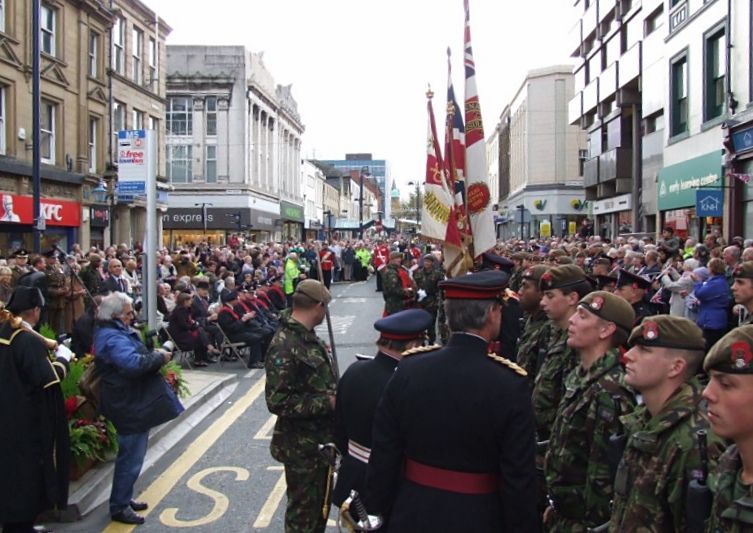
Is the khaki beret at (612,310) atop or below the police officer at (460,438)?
atop

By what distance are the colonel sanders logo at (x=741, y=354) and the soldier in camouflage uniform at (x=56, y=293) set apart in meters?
13.1

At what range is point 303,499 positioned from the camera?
493 centimetres

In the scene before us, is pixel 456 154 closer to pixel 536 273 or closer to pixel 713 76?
pixel 536 273

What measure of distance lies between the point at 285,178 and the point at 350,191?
5571cm

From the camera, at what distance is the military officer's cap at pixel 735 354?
8.21 feet

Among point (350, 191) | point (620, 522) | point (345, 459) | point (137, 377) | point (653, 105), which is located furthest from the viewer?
point (350, 191)

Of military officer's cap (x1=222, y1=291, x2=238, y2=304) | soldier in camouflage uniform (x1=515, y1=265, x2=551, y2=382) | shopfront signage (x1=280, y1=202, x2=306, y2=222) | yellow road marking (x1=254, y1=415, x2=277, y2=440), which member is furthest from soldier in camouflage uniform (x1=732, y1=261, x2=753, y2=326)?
shopfront signage (x1=280, y1=202, x2=306, y2=222)

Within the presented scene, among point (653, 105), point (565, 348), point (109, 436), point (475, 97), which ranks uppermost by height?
point (653, 105)

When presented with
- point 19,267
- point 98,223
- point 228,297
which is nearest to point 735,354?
point 228,297

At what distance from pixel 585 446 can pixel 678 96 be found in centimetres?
2338

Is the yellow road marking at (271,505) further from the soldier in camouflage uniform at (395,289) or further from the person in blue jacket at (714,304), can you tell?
the person in blue jacket at (714,304)

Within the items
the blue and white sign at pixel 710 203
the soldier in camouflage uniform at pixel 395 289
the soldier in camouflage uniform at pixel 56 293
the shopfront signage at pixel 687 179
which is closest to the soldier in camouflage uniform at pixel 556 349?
the soldier in camouflage uniform at pixel 395 289

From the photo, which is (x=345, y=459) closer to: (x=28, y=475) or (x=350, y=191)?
(x=28, y=475)

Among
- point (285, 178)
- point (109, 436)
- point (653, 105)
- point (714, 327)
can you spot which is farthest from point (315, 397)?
point (285, 178)
